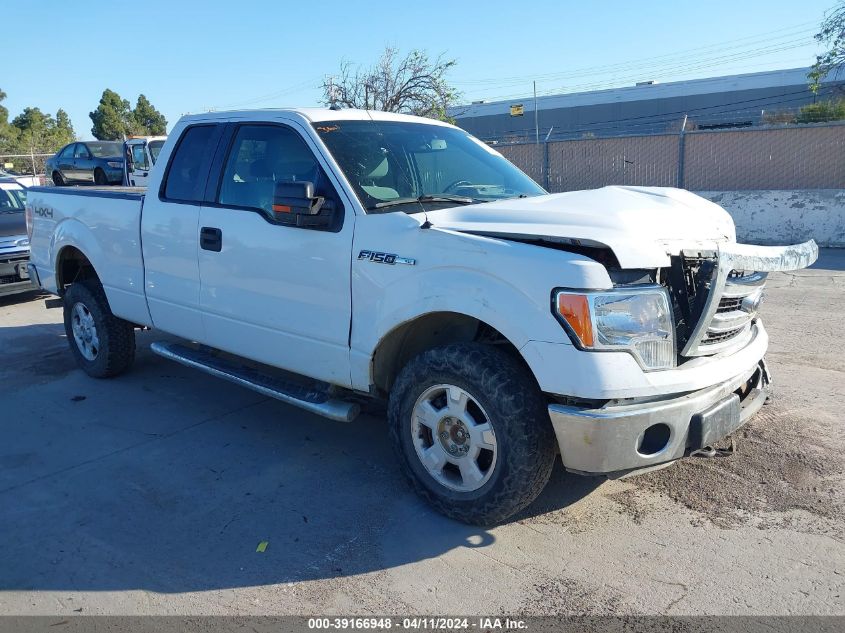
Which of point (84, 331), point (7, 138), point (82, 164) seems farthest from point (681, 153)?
point (7, 138)

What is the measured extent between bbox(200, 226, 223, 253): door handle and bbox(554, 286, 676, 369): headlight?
2556 millimetres

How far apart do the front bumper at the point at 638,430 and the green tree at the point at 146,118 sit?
55.9m

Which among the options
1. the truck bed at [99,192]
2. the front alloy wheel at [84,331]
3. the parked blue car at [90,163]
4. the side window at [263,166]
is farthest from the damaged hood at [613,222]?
the parked blue car at [90,163]

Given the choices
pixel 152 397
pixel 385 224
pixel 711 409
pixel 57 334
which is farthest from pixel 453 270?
pixel 57 334

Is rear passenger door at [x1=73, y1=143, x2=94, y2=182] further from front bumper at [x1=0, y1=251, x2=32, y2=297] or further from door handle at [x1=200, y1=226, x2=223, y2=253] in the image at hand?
door handle at [x1=200, y1=226, x2=223, y2=253]

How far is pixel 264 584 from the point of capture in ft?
10.9

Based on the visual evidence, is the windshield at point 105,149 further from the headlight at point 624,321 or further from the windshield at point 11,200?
the headlight at point 624,321

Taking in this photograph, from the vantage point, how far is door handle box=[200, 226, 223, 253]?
15.9 ft

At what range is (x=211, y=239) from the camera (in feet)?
16.1

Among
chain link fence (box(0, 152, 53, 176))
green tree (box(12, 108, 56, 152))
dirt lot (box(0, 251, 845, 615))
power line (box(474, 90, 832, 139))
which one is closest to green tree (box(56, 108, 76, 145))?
green tree (box(12, 108, 56, 152))

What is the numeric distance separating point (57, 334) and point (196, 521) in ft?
17.7

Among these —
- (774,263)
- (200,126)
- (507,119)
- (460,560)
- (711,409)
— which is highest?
(507,119)

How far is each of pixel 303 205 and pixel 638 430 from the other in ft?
7.04

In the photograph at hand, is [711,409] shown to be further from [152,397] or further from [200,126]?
[152,397]
